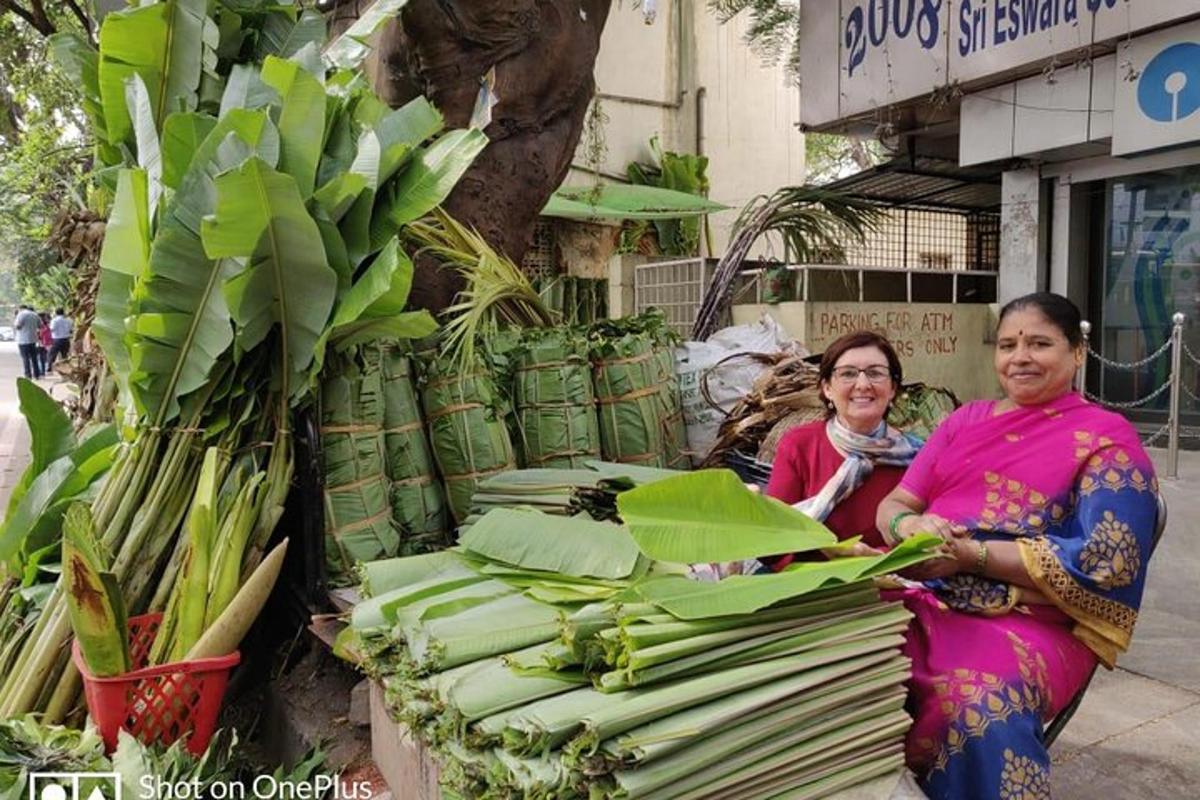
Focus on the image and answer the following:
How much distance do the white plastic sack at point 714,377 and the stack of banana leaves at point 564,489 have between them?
109 cm

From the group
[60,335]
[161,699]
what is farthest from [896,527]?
[60,335]

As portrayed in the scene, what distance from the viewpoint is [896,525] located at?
6.62 feet

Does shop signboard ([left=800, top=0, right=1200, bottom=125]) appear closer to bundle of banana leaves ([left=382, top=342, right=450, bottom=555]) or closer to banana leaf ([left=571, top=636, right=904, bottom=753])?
bundle of banana leaves ([left=382, top=342, right=450, bottom=555])

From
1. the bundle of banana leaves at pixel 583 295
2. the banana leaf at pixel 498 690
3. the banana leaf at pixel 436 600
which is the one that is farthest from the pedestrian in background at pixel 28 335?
the banana leaf at pixel 498 690

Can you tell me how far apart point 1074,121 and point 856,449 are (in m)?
6.11

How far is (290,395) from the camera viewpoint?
115 inches

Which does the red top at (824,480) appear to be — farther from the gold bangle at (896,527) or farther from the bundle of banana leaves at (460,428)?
the bundle of banana leaves at (460,428)

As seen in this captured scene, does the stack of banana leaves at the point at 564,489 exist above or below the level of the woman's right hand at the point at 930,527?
below

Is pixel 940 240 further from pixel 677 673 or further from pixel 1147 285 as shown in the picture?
pixel 677 673

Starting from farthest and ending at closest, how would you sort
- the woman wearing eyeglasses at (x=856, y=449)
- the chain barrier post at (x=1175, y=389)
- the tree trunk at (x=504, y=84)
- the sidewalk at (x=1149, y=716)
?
the chain barrier post at (x=1175, y=389) → the tree trunk at (x=504, y=84) → the sidewalk at (x=1149, y=716) → the woman wearing eyeglasses at (x=856, y=449)

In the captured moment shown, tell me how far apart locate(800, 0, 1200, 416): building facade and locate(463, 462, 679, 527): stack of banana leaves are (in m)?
5.70

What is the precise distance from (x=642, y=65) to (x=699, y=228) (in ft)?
9.99

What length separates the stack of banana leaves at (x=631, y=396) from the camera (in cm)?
366

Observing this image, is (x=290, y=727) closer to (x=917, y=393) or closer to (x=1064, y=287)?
(x=917, y=393)
